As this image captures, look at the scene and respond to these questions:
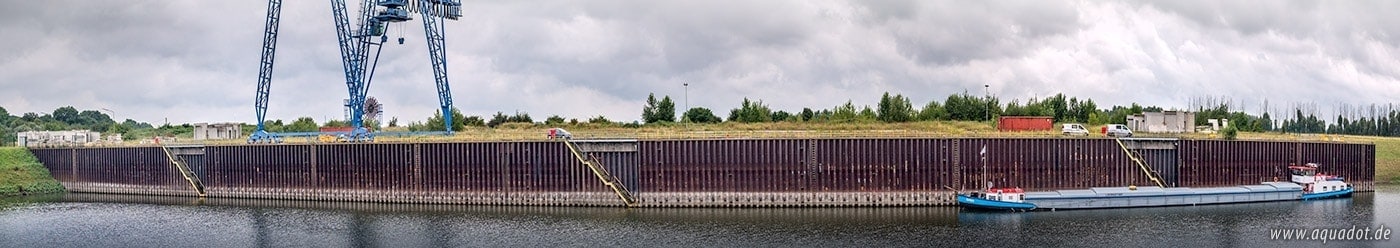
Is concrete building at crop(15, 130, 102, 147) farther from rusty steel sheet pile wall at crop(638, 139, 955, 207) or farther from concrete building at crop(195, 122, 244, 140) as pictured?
rusty steel sheet pile wall at crop(638, 139, 955, 207)

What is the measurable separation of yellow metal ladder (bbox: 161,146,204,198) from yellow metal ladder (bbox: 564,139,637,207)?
37.0 m

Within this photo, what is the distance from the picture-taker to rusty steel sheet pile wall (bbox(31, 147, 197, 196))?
100125 millimetres

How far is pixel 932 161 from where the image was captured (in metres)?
80.3

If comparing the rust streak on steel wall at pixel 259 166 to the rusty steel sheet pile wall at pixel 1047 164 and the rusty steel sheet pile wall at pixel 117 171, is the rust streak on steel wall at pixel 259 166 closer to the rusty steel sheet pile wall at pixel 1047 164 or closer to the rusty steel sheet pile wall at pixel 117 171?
the rusty steel sheet pile wall at pixel 117 171

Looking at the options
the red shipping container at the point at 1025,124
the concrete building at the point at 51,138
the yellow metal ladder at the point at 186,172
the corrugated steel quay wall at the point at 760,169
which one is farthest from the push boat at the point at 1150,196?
the concrete building at the point at 51,138

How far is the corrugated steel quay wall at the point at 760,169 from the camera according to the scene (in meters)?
79.9

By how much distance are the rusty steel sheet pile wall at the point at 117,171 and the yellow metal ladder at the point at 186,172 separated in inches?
20.3

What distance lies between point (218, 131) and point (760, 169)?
65.6m

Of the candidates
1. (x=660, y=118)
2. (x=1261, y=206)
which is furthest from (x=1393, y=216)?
(x=660, y=118)

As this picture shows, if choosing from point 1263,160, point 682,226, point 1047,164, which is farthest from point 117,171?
point 1263,160

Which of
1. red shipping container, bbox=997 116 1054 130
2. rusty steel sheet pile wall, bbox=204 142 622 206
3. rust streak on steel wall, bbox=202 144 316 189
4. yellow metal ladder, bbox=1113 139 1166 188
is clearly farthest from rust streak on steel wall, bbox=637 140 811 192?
rust streak on steel wall, bbox=202 144 316 189

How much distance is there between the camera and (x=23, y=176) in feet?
358

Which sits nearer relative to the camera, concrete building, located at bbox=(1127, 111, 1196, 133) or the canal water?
the canal water

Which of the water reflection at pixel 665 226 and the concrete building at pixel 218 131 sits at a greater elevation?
the concrete building at pixel 218 131
